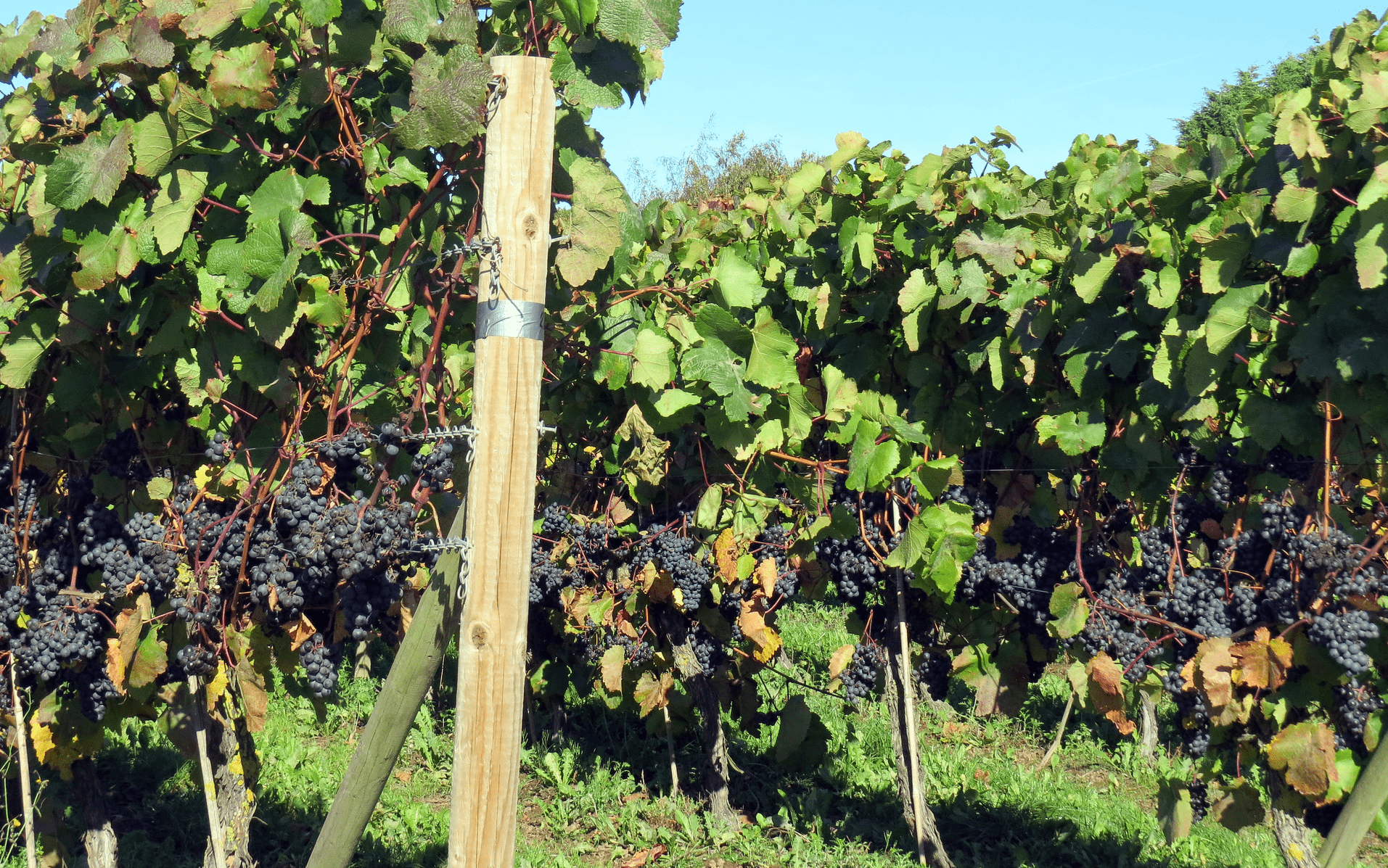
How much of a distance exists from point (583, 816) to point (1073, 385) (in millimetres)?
3284

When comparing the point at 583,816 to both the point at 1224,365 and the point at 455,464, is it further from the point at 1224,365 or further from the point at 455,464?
the point at 1224,365

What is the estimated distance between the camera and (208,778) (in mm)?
3219

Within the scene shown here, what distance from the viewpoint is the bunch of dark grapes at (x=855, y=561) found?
420 cm

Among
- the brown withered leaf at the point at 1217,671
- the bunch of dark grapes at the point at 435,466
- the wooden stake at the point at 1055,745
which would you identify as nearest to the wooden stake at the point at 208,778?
the bunch of dark grapes at the point at 435,466

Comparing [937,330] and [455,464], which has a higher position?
[937,330]

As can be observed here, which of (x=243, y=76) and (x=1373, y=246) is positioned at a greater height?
(x=243, y=76)

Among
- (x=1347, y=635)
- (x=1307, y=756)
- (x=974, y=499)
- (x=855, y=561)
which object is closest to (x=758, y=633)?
(x=855, y=561)

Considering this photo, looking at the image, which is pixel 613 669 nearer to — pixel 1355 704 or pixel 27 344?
pixel 27 344

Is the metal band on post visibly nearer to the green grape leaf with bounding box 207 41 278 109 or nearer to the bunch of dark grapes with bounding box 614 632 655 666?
the green grape leaf with bounding box 207 41 278 109

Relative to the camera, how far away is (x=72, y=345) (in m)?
3.24

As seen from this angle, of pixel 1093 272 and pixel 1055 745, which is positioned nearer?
pixel 1093 272

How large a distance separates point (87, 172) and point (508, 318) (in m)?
1.33

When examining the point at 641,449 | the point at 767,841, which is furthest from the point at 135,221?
the point at 767,841

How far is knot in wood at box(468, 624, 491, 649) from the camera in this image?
2.27 meters
